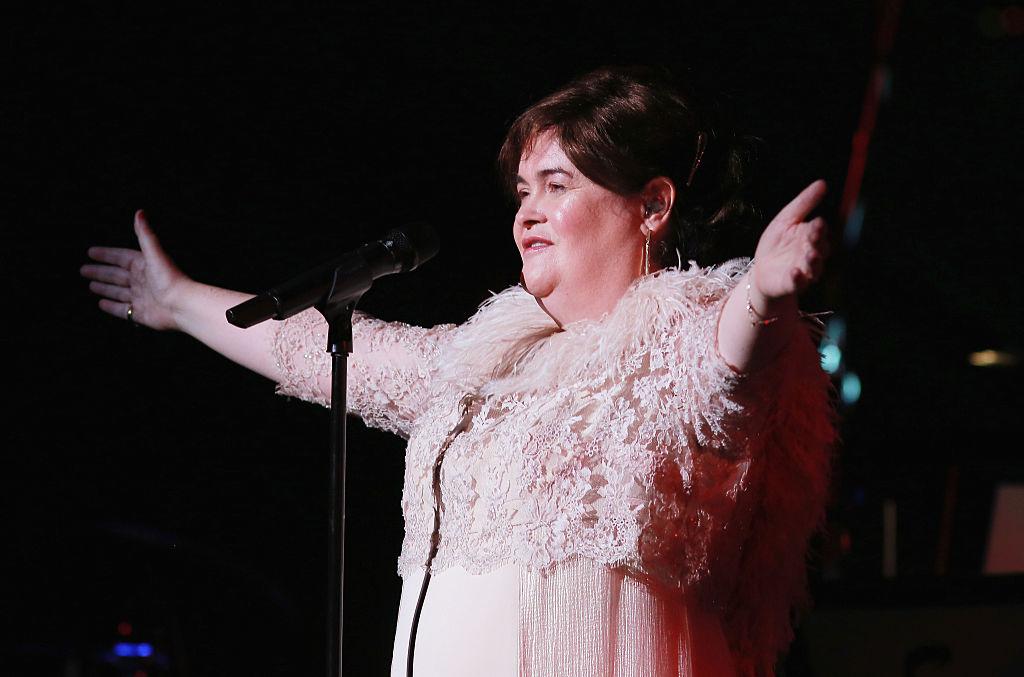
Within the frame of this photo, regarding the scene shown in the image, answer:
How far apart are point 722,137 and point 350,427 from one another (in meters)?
1.27

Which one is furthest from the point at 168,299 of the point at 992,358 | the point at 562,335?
the point at 992,358

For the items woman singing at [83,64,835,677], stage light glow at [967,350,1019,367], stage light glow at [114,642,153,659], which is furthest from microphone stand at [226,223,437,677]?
stage light glow at [967,350,1019,367]

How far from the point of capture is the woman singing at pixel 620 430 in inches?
56.9

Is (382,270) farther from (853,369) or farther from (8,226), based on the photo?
(853,369)

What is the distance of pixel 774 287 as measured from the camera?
1179 mm

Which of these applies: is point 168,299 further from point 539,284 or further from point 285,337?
point 539,284

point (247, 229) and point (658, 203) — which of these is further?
point (247, 229)

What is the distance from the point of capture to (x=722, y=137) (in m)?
1.82

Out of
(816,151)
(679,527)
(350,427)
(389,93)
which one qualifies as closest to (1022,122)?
(816,151)

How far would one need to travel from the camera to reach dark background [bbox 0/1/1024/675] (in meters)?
2.33

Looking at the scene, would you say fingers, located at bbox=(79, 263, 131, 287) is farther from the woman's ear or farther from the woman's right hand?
the woman's ear

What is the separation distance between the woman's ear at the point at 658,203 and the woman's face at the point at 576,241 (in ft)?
0.06

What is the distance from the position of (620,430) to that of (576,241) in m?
0.35

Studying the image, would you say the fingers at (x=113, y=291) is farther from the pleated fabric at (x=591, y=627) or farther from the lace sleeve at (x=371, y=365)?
the pleated fabric at (x=591, y=627)
